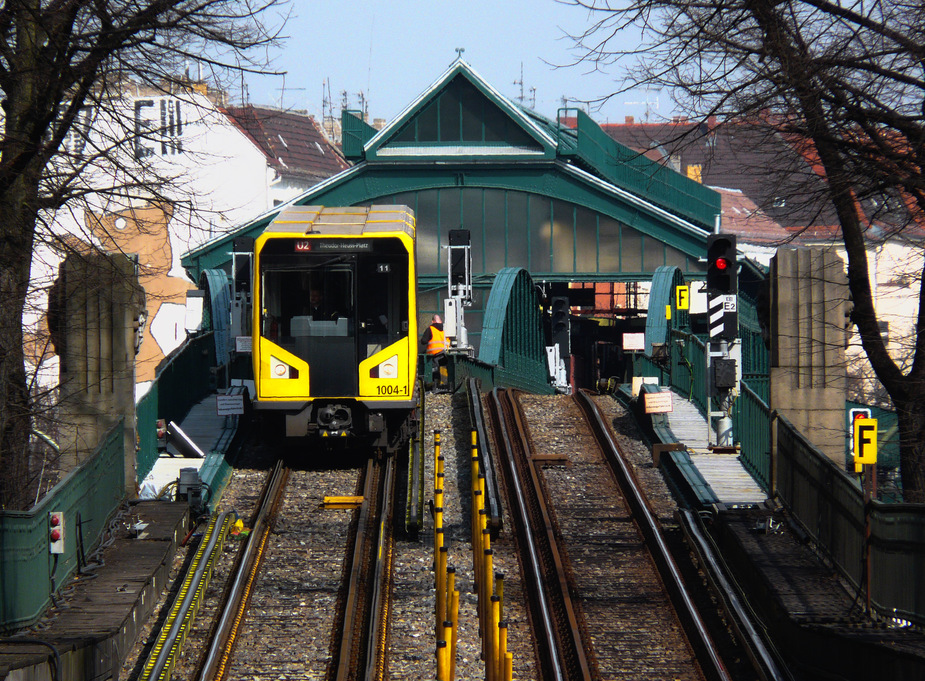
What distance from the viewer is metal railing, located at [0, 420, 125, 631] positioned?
32.7ft

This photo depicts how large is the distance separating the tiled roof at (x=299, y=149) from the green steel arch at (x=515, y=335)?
83.1 ft

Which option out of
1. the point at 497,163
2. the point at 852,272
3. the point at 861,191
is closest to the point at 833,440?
the point at 852,272

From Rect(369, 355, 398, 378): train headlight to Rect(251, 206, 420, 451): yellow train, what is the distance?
0.01 m

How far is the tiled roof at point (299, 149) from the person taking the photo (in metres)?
57.2

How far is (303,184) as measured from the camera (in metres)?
62.2

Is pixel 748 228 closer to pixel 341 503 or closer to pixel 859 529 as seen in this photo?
pixel 341 503

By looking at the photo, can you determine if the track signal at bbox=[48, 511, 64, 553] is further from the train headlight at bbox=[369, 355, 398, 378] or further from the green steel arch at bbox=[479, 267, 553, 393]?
the green steel arch at bbox=[479, 267, 553, 393]

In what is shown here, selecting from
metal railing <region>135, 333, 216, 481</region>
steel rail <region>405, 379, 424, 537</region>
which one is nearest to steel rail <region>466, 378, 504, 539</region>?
steel rail <region>405, 379, 424, 537</region>

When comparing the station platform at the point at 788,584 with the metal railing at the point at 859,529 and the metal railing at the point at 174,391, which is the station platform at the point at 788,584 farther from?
the metal railing at the point at 174,391

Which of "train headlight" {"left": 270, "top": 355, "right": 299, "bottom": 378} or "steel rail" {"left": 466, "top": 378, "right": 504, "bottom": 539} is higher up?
"train headlight" {"left": 270, "top": 355, "right": 299, "bottom": 378}

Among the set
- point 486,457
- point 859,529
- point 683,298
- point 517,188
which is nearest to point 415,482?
point 486,457

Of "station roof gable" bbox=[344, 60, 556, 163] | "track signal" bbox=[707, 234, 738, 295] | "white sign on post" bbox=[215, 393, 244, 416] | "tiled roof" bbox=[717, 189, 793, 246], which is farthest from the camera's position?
"tiled roof" bbox=[717, 189, 793, 246]

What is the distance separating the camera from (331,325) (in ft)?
53.5

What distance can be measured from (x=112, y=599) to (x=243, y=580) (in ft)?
5.79
